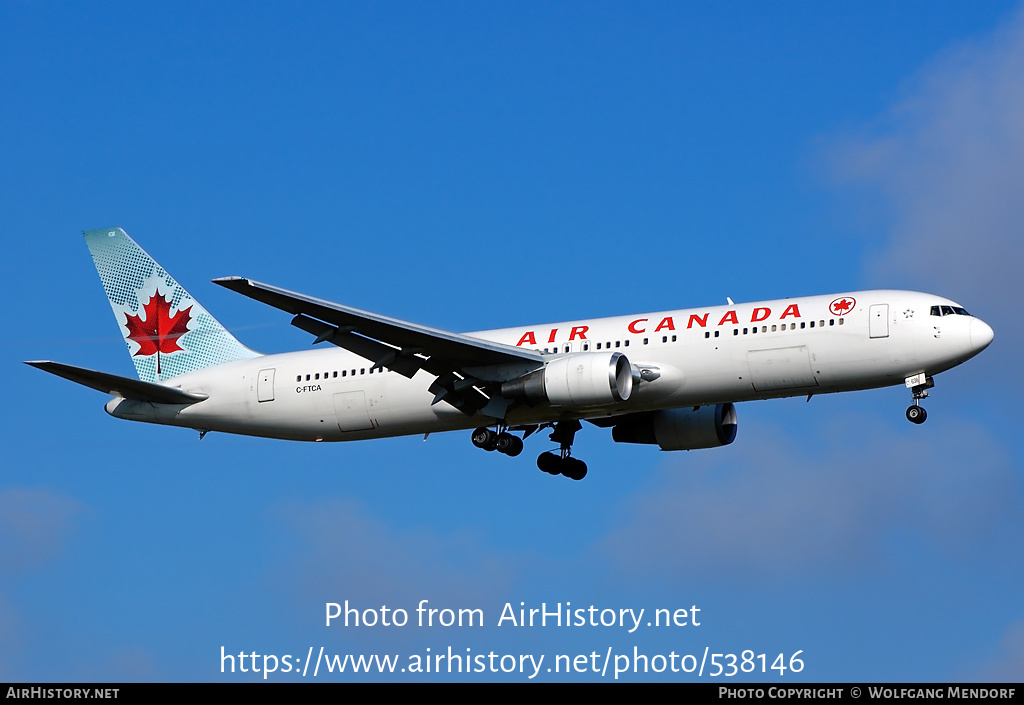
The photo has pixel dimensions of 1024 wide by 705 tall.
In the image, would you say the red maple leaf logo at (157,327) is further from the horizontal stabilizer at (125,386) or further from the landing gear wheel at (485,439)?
the landing gear wheel at (485,439)

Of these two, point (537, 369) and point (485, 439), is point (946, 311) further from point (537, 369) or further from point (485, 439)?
point (485, 439)

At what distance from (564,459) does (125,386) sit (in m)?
13.2

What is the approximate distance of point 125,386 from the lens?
141 feet

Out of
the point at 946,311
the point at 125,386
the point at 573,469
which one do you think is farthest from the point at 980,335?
the point at 125,386

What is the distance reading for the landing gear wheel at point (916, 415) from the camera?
125 ft

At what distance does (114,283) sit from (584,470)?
1649cm

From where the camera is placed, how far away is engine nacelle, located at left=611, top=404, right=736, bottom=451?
44938mm

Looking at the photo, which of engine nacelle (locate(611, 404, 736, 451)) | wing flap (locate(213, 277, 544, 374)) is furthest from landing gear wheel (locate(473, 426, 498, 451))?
engine nacelle (locate(611, 404, 736, 451))

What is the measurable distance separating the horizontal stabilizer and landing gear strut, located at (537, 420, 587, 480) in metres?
10.6

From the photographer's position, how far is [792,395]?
128 feet

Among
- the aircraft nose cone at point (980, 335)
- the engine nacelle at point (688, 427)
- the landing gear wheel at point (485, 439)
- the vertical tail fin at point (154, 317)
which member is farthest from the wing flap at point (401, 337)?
the aircraft nose cone at point (980, 335)
